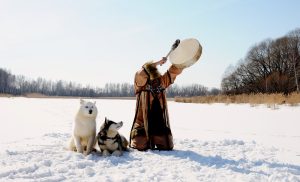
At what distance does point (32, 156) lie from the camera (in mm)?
4883

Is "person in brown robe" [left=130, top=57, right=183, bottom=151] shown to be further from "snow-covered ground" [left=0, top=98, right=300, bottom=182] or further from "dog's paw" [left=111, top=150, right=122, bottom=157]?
"dog's paw" [left=111, top=150, right=122, bottom=157]

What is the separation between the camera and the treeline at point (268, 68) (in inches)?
1494

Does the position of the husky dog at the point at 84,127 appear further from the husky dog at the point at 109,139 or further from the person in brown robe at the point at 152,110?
the person in brown robe at the point at 152,110

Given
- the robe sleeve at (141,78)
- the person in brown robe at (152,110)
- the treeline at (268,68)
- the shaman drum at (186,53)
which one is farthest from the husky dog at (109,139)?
the treeline at (268,68)

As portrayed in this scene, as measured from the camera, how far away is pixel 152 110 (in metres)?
6.07

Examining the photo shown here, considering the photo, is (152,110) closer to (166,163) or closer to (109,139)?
(109,139)

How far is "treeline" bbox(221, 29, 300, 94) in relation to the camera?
37.9 metres

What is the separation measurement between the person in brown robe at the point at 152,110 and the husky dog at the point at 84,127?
2.62 ft

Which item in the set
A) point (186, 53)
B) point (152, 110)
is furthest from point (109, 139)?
point (186, 53)

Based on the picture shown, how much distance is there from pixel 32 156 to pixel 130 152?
1431 millimetres

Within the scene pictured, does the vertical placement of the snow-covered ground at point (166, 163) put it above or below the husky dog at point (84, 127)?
below

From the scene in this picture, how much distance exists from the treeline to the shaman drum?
108 ft

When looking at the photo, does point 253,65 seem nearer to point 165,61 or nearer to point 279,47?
point 279,47

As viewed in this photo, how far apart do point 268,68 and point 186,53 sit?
38.7m
